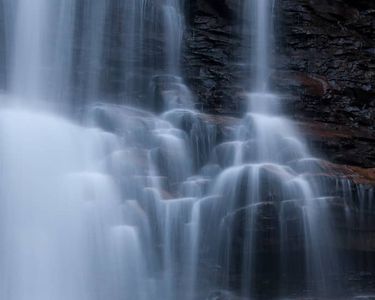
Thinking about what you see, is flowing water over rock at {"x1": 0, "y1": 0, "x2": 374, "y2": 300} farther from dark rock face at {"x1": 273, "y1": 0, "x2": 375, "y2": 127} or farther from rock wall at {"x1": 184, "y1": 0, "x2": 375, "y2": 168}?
dark rock face at {"x1": 273, "y1": 0, "x2": 375, "y2": 127}

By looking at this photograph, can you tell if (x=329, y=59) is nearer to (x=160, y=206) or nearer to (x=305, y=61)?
(x=305, y=61)

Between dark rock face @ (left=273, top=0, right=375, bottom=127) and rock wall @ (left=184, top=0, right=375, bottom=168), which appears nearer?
rock wall @ (left=184, top=0, right=375, bottom=168)

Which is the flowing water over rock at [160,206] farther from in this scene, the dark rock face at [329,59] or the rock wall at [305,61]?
the dark rock face at [329,59]

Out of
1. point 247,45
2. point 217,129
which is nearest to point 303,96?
point 247,45

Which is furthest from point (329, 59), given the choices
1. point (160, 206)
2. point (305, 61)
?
point (160, 206)

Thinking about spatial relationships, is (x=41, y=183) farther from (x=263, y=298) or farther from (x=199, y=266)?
(x=263, y=298)

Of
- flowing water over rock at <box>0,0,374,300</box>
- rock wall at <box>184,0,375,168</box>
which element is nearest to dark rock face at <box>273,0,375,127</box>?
rock wall at <box>184,0,375,168</box>

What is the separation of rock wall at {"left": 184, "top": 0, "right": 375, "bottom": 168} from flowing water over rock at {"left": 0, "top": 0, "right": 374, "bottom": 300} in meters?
1.19

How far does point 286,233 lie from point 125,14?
7.92m

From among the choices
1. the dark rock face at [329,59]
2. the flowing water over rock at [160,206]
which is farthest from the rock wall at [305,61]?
the flowing water over rock at [160,206]

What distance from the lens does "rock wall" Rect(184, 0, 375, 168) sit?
46.8 feet

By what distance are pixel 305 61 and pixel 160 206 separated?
24.0 ft

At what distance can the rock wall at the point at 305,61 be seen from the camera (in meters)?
14.3

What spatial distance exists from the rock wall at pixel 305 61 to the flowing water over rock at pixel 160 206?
1.19 meters
